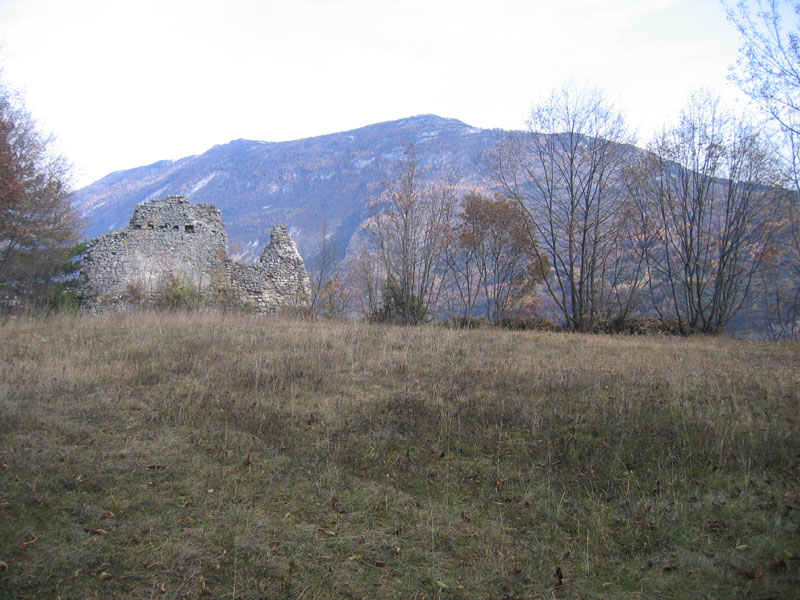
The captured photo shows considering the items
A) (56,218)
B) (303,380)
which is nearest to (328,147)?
(56,218)

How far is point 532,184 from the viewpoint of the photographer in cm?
2067

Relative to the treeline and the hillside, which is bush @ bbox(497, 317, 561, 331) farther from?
the hillside

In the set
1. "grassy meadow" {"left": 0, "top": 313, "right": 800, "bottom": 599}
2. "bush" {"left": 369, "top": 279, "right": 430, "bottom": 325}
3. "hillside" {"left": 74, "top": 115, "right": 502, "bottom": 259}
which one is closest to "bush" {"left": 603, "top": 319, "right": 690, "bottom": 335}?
"bush" {"left": 369, "top": 279, "right": 430, "bottom": 325}

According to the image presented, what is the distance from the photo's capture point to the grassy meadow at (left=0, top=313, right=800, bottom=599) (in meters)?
3.33

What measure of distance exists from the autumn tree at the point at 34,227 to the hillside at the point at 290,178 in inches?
1551

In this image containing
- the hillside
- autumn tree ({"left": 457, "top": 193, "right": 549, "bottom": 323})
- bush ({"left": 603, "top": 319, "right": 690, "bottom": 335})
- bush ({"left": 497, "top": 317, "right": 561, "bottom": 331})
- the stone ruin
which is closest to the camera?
bush ({"left": 603, "top": 319, "right": 690, "bottom": 335})

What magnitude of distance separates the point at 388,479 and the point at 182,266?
15.7 metres

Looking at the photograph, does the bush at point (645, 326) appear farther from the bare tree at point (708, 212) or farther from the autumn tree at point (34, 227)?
the autumn tree at point (34, 227)

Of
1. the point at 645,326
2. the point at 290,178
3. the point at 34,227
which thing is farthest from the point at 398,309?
the point at 290,178

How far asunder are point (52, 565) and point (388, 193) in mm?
22571

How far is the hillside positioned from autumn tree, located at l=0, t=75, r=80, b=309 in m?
39.4

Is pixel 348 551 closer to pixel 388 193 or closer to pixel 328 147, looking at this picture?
pixel 388 193

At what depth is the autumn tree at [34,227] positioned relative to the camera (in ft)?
75.3

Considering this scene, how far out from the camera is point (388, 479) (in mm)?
4660
